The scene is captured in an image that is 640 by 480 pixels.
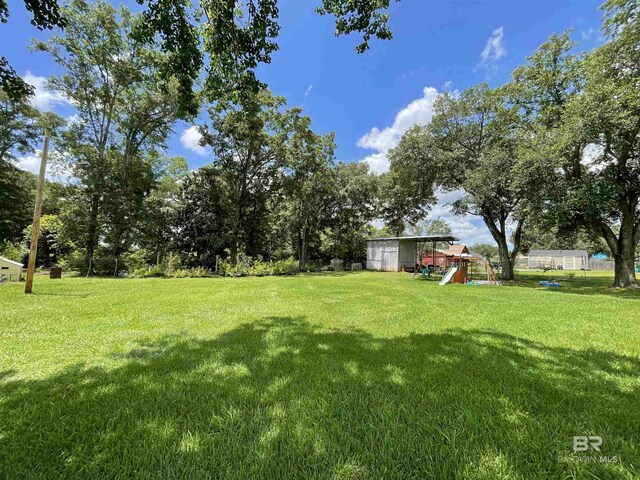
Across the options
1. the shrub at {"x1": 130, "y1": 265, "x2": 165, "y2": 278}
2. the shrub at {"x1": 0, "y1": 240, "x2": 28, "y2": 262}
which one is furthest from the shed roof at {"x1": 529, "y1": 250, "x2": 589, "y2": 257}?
the shrub at {"x1": 0, "y1": 240, "x2": 28, "y2": 262}

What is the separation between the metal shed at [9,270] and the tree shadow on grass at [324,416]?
13.6 metres

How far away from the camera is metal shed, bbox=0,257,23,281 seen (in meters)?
11.7

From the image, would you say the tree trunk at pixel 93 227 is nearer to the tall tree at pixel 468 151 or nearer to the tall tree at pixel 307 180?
the tall tree at pixel 307 180

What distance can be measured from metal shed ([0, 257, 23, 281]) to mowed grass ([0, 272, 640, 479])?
10.3 m

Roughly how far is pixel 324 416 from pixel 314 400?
25cm

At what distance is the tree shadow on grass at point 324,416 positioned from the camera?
1611mm

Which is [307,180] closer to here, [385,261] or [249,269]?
[249,269]

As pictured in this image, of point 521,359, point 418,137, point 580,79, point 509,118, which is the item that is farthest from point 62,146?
point 580,79

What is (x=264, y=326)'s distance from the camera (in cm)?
485

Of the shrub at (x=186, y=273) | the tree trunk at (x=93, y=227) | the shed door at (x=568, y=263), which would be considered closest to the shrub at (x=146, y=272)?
the shrub at (x=186, y=273)

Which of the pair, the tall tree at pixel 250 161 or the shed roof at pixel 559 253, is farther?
the shed roof at pixel 559 253

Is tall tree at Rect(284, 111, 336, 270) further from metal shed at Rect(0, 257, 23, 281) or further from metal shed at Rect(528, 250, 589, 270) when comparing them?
metal shed at Rect(528, 250, 589, 270)

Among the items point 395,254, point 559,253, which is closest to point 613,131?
point 395,254

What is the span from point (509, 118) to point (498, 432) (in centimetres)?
1900
